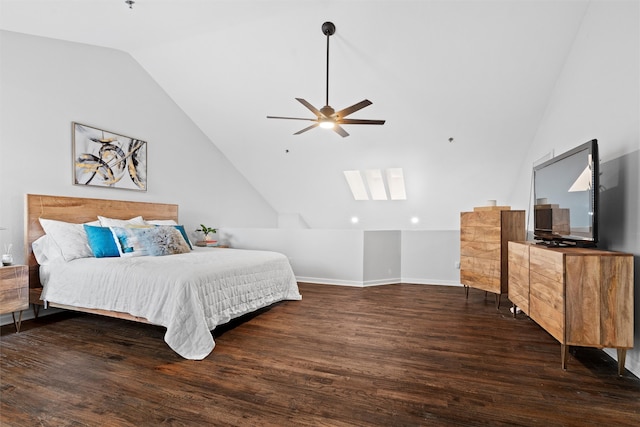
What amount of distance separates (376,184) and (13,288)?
16.7ft

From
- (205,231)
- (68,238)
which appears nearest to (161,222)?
(205,231)

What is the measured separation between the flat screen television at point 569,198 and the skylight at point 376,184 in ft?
9.07

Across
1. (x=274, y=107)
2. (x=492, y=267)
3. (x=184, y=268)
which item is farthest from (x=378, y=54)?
(x=184, y=268)

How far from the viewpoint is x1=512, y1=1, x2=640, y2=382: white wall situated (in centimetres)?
228

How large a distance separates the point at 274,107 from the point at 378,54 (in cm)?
171

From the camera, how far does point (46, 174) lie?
11.3 feet

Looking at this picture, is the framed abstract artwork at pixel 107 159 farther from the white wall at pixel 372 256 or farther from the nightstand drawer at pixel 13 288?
the white wall at pixel 372 256

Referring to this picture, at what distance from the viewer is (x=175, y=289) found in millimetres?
2510

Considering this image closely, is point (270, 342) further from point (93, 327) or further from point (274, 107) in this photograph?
point (274, 107)

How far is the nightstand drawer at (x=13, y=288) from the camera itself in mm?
2777

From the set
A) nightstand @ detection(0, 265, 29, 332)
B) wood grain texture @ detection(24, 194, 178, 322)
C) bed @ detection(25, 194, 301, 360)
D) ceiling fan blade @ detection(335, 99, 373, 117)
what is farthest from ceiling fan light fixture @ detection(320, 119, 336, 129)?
nightstand @ detection(0, 265, 29, 332)

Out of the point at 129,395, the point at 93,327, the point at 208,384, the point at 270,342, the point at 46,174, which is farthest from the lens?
the point at 46,174

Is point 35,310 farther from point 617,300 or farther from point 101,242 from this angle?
point 617,300

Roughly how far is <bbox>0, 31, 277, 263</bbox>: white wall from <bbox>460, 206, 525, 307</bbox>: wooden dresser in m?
4.08
